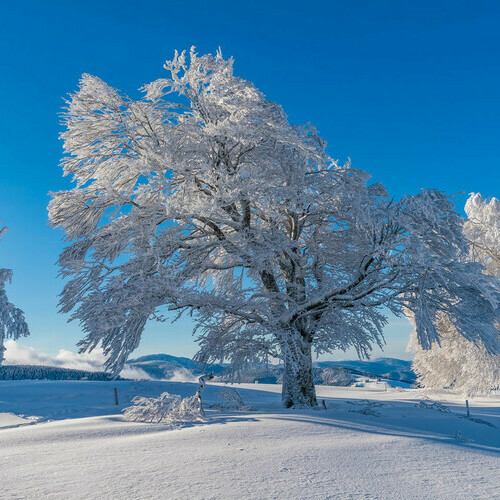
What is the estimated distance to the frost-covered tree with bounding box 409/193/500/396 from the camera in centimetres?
1905

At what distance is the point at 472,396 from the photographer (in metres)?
21.1

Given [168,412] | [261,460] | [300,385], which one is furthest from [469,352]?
[261,460]

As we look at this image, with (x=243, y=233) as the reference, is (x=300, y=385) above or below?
below

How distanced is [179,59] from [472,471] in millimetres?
11267

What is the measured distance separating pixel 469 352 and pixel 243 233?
11.1m

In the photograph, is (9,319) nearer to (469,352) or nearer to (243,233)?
(243,233)

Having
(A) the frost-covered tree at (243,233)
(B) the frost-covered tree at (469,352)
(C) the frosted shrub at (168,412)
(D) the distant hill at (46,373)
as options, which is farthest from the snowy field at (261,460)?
(D) the distant hill at (46,373)

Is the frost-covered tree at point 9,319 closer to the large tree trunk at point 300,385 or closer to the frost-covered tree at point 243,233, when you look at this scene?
the frost-covered tree at point 243,233

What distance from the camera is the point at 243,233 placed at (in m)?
12.2

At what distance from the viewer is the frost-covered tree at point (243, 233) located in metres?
10.7

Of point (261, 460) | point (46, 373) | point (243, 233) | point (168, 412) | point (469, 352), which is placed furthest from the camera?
point (46, 373)

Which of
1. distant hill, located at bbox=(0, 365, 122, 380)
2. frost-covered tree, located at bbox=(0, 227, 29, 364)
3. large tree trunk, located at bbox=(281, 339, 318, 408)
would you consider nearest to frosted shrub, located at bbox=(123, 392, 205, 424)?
large tree trunk, located at bbox=(281, 339, 318, 408)

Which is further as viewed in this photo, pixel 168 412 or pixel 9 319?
→ pixel 9 319

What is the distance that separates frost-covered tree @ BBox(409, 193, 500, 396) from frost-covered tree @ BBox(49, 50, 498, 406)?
7378 mm
